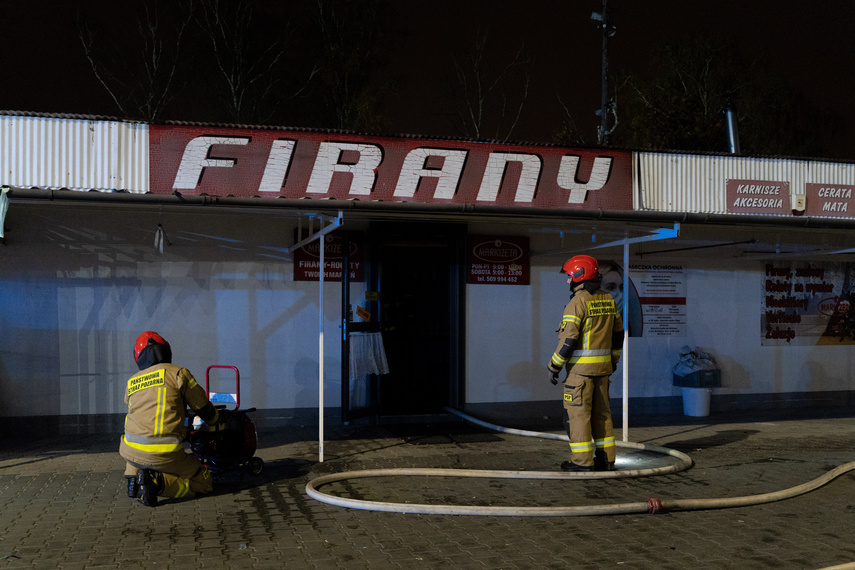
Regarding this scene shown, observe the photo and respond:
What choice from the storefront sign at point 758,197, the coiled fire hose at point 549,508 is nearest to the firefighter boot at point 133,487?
the coiled fire hose at point 549,508

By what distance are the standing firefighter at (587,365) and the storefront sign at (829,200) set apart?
151 inches

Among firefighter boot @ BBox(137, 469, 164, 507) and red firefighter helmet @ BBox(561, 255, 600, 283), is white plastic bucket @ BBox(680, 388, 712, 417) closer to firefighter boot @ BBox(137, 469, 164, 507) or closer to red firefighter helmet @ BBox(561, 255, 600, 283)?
red firefighter helmet @ BBox(561, 255, 600, 283)

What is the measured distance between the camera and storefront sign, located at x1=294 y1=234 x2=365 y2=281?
9555 millimetres

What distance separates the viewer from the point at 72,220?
883 centimetres

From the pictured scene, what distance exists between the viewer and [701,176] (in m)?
8.60

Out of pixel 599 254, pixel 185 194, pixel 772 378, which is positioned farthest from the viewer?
pixel 772 378

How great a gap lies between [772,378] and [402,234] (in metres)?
6.59

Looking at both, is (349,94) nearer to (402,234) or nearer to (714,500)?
(402,234)

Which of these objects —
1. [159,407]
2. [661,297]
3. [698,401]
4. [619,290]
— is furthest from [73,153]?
[698,401]

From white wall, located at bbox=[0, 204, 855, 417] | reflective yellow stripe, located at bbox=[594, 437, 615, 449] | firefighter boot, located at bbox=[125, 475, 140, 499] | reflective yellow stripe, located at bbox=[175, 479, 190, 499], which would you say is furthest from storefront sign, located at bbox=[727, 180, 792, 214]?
firefighter boot, located at bbox=[125, 475, 140, 499]

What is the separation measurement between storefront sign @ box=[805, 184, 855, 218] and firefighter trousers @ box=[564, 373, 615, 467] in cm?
422

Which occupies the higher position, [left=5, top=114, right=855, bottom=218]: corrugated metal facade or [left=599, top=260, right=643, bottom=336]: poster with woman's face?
[left=5, top=114, right=855, bottom=218]: corrugated metal facade

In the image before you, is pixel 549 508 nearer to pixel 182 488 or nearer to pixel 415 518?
pixel 415 518

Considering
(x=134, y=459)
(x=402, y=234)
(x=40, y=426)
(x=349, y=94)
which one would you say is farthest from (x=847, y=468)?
(x=349, y=94)
